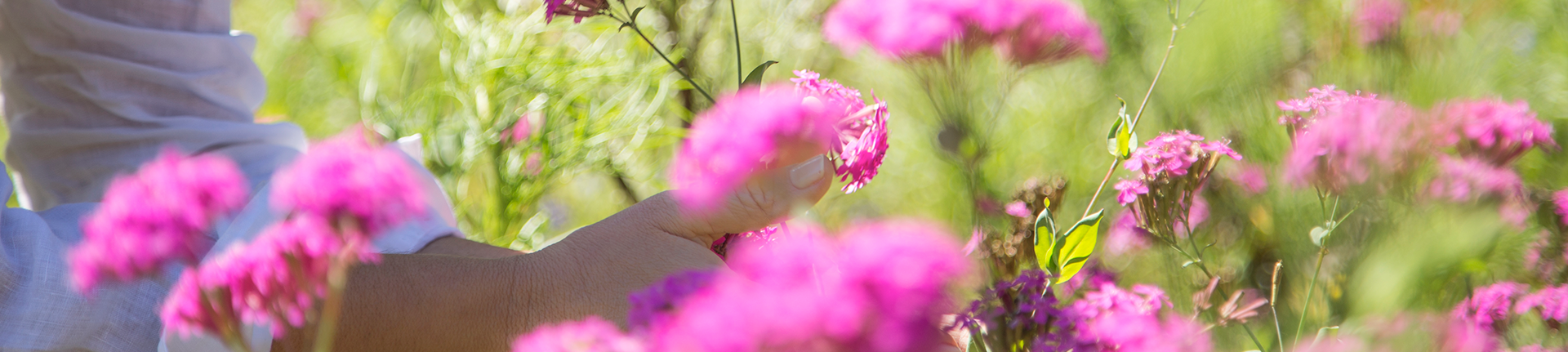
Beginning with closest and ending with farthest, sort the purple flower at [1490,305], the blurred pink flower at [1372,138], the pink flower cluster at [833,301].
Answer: the pink flower cluster at [833,301] → the blurred pink flower at [1372,138] → the purple flower at [1490,305]

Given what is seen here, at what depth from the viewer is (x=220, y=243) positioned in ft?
1.39

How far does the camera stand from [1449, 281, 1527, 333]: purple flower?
36cm

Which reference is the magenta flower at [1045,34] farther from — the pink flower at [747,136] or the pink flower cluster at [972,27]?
the pink flower at [747,136]

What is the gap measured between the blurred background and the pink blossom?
→ 0.02 meters

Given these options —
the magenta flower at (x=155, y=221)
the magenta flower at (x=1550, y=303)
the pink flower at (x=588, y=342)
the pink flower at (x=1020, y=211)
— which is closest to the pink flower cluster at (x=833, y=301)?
the pink flower at (x=588, y=342)

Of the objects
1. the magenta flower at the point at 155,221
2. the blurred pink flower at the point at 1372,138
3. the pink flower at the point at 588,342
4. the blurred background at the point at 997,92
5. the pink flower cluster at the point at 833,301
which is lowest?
the blurred background at the point at 997,92

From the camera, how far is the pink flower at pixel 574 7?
407 mm

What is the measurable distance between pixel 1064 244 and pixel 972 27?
112 millimetres

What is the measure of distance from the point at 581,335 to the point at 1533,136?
40 centimetres

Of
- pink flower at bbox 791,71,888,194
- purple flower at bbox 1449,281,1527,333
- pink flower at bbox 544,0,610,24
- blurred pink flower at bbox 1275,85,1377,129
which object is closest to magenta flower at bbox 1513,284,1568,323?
purple flower at bbox 1449,281,1527,333

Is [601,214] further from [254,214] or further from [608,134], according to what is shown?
[254,214]

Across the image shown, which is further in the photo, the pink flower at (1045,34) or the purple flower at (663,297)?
the pink flower at (1045,34)

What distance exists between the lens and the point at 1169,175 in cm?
38

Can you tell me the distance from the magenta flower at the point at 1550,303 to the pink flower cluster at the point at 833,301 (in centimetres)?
31
